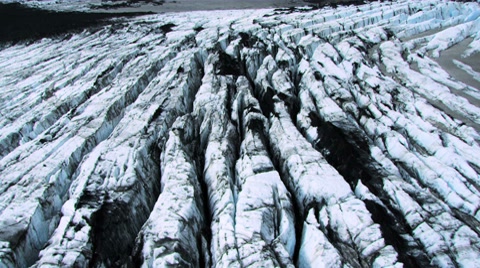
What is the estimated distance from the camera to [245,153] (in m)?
9.32

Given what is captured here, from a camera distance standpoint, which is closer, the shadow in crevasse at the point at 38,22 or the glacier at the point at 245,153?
the glacier at the point at 245,153

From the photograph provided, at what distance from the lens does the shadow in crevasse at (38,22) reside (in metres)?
22.0

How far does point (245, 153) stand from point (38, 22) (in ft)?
A: 83.2

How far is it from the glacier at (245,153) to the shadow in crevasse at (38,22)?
18.4 feet

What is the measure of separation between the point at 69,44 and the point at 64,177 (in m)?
14.7

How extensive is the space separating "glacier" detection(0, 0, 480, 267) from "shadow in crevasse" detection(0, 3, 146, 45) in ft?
18.4

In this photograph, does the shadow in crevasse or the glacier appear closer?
the glacier

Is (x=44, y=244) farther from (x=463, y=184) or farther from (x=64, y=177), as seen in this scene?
(x=463, y=184)

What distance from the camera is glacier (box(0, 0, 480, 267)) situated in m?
6.70

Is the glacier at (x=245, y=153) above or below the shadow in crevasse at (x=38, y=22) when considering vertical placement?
below

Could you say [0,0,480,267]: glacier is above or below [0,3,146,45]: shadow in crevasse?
below

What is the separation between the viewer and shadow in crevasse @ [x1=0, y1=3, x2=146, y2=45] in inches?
867

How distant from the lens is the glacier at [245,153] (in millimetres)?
6699

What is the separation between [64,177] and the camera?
28.8 feet
